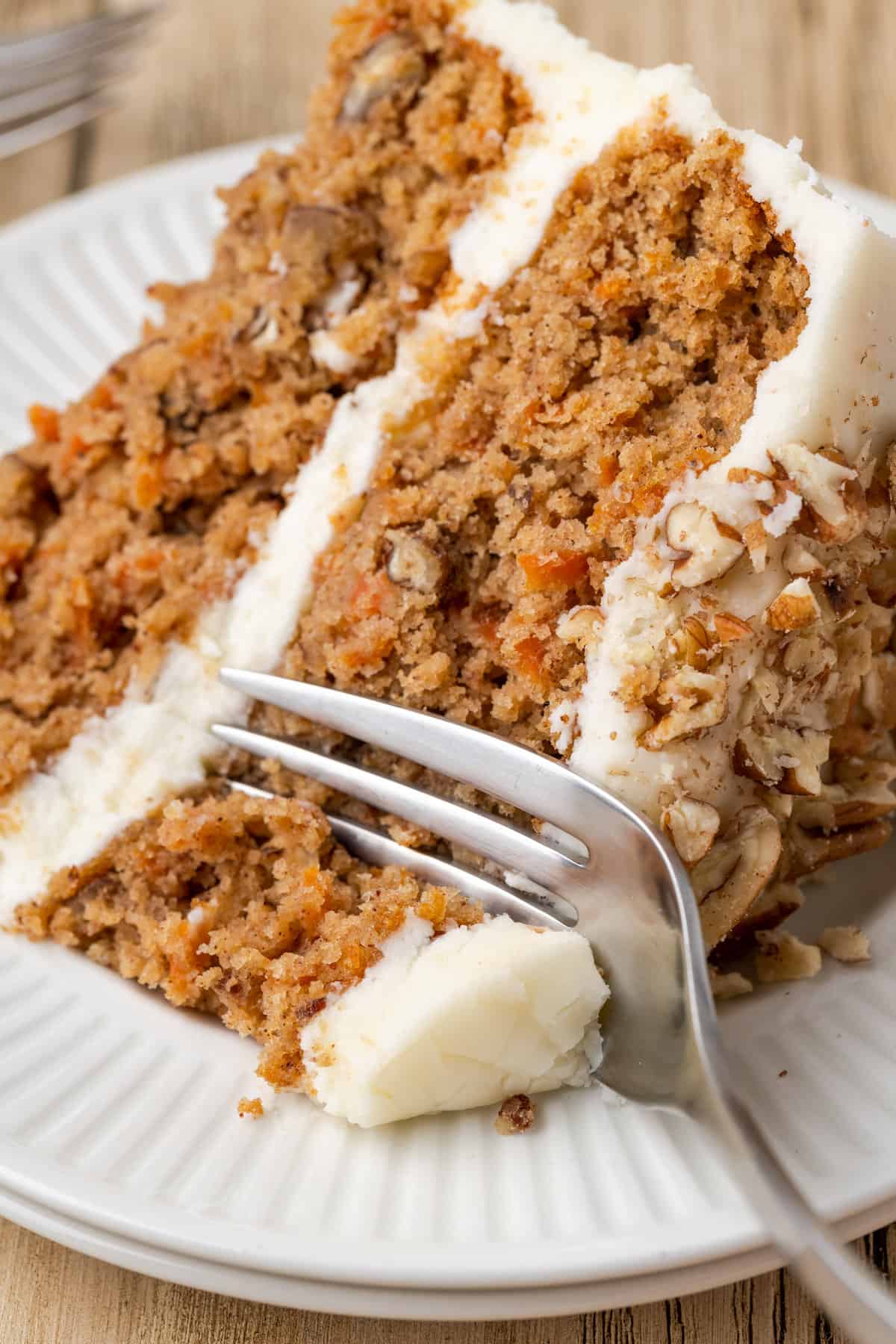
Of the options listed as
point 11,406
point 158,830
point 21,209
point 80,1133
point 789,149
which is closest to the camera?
point 80,1133

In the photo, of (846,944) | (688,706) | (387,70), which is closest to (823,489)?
(688,706)

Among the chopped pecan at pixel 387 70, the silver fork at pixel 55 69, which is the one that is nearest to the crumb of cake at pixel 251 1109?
the chopped pecan at pixel 387 70

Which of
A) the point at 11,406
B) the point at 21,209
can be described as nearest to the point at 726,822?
the point at 11,406

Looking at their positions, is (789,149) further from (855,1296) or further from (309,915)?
(855,1296)

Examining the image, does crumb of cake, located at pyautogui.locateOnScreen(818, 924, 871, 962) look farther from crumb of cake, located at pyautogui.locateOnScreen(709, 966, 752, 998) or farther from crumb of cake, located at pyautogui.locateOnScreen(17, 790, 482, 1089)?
crumb of cake, located at pyautogui.locateOnScreen(17, 790, 482, 1089)

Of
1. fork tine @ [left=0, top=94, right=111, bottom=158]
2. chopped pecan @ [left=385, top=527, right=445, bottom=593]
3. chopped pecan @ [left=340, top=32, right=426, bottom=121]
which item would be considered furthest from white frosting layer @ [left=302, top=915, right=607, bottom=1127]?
fork tine @ [left=0, top=94, right=111, bottom=158]

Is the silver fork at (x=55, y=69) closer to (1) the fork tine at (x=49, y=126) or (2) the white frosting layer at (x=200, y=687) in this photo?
(1) the fork tine at (x=49, y=126)
